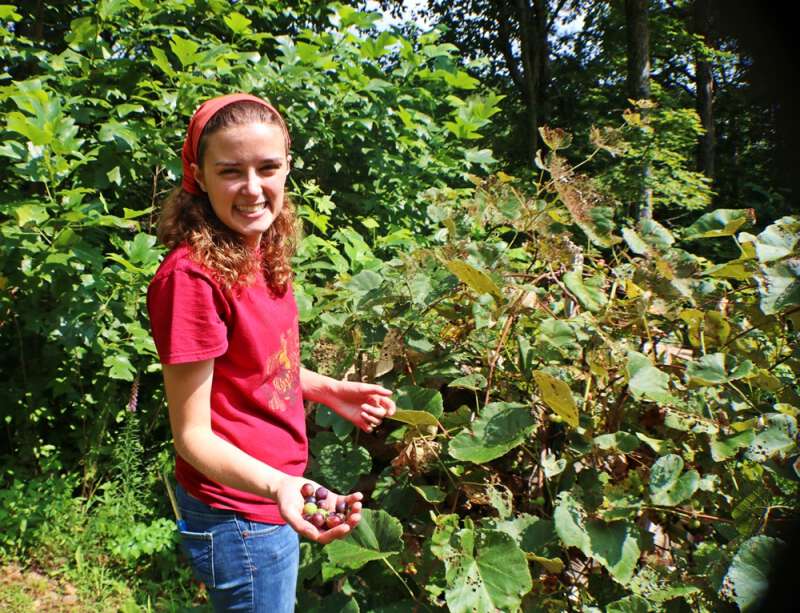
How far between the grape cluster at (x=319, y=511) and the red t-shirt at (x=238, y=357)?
0.28 m

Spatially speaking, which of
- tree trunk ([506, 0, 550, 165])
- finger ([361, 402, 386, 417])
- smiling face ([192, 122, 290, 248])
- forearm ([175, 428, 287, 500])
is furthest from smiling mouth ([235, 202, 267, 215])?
tree trunk ([506, 0, 550, 165])

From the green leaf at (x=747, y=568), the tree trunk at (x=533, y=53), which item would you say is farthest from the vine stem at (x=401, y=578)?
the tree trunk at (x=533, y=53)

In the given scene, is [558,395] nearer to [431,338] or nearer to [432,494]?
[432,494]

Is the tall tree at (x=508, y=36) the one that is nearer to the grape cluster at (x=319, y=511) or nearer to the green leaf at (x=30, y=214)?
the green leaf at (x=30, y=214)

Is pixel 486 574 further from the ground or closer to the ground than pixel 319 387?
closer to the ground

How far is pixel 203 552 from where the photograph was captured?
1.50m

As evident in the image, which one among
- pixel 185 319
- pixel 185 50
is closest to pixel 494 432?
pixel 185 319

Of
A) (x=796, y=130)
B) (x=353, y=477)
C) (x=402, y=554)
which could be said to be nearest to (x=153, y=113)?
(x=353, y=477)

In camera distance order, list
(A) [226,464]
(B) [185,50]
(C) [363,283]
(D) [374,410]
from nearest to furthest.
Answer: (A) [226,464] < (D) [374,410] < (C) [363,283] < (B) [185,50]

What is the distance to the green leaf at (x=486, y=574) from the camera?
155cm

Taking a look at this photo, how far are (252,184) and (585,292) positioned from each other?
0.96 metres

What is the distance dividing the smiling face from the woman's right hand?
614 millimetres

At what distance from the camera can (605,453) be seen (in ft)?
5.99

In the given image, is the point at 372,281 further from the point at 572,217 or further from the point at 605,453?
the point at 605,453
